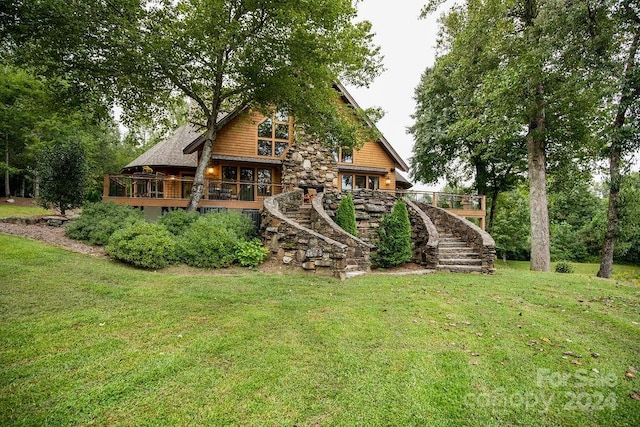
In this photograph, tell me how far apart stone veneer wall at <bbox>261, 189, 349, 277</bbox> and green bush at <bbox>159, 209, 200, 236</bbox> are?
2530 mm

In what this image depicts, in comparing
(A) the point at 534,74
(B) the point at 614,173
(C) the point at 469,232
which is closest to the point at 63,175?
(C) the point at 469,232

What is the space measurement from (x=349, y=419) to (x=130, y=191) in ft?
41.6

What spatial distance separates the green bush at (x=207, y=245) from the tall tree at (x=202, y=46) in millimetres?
3036

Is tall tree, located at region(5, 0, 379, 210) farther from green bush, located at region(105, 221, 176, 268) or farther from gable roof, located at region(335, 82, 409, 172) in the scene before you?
gable roof, located at region(335, 82, 409, 172)

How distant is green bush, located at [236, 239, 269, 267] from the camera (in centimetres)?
814

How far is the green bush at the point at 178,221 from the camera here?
8945mm

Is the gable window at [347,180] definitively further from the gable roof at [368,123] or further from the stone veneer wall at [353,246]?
the stone veneer wall at [353,246]

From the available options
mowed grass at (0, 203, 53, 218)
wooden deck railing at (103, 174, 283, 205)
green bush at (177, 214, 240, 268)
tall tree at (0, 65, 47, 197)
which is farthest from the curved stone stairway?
tall tree at (0, 65, 47, 197)

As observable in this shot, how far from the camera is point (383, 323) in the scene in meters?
4.34

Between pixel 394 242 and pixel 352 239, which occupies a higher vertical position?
pixel 352 239

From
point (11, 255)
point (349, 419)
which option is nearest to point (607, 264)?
point (349, 419)

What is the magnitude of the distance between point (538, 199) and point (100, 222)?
1570 cm

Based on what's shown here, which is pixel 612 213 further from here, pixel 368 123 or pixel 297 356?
pixel 297 356

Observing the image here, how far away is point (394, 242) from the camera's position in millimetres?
9648
